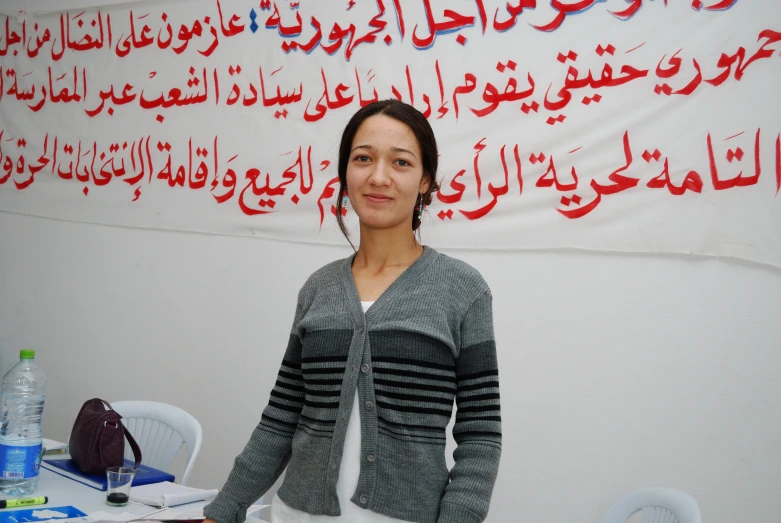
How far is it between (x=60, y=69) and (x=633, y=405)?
2587 mm

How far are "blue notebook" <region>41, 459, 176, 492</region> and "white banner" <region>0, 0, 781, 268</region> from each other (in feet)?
3.15

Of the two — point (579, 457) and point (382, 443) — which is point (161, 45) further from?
point (382, 443)

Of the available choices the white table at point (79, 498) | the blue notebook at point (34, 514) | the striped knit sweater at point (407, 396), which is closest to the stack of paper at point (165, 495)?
the white table at point (79, 498)

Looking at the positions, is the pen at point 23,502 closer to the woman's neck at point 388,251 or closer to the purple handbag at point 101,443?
the purple handbag at point 101,443

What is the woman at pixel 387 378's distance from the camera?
1022mm

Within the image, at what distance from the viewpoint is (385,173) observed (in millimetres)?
1099

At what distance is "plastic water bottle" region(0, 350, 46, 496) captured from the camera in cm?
157

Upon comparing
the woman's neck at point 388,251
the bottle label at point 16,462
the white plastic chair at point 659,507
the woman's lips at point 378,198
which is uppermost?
the woman's lips at point 378,198

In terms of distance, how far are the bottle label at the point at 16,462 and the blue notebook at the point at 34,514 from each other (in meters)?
0.09

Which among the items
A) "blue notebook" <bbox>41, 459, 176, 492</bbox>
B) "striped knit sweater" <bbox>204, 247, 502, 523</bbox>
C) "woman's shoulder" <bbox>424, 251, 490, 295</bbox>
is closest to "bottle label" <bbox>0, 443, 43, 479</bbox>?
"blue notebook" <bbox>41, 459, 176, 492</bbox>

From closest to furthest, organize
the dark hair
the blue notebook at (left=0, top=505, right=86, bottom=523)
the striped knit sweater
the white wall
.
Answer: the striped knit sweater < the dark hair < the blue notebook at (left=0, top=505, right=86, bottom=523) < the white wall

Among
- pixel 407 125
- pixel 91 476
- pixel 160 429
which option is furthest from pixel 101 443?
pixel 407 125

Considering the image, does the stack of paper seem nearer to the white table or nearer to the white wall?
the white table

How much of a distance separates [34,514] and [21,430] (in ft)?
0.96
